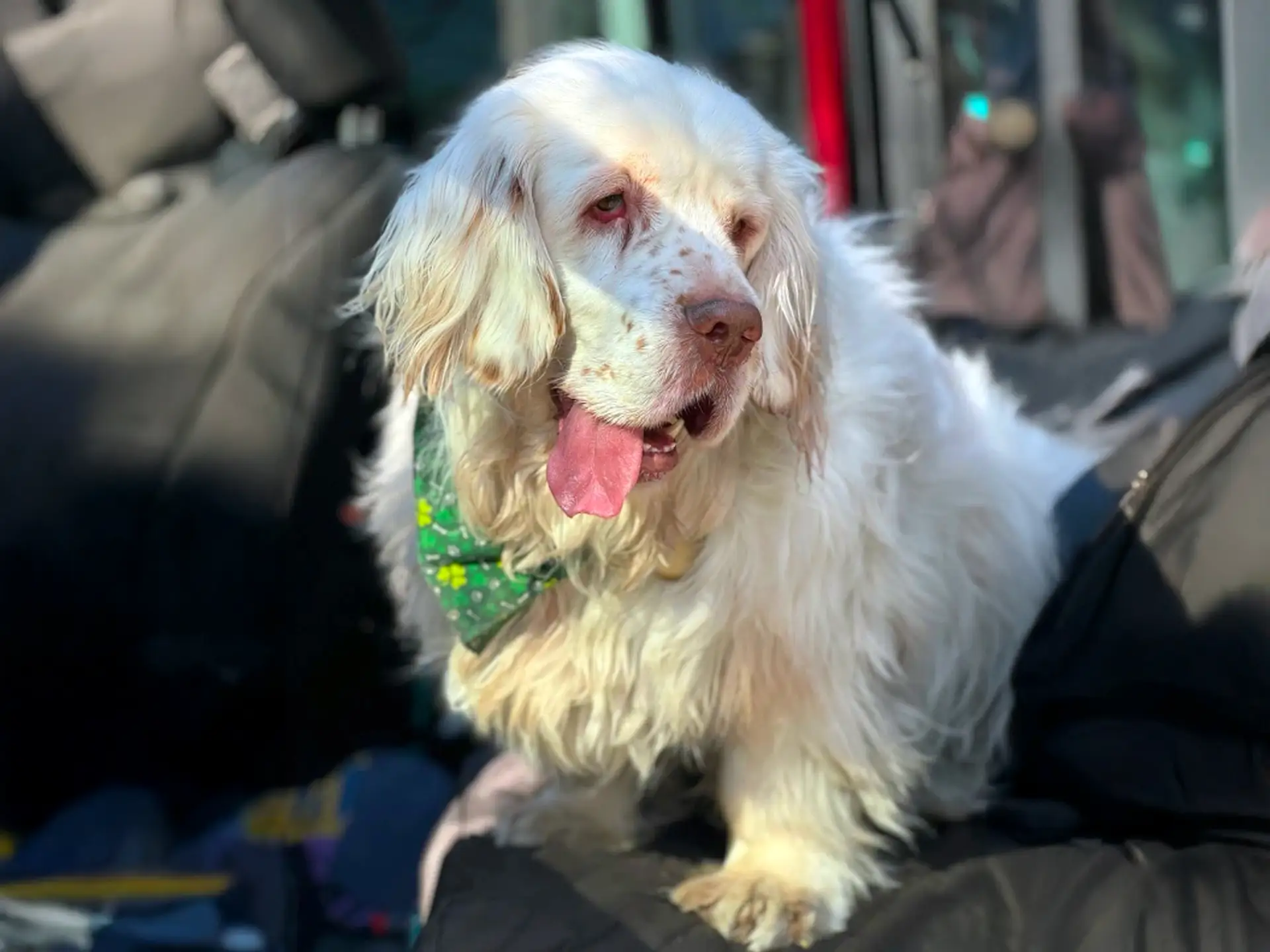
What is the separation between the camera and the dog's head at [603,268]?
160 centimetres

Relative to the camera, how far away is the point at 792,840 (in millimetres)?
1952

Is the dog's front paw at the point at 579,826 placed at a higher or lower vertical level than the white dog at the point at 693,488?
lower

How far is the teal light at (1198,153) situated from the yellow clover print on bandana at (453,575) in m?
2.87

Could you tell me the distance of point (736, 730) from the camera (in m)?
1.95

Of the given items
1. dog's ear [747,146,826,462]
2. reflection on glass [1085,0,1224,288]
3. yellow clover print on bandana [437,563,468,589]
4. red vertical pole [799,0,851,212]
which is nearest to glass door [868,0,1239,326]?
reflection on glass [1085,0,1224,288]

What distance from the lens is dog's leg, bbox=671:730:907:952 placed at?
1.87 metres

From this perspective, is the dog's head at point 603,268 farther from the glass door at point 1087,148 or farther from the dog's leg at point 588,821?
the glass door at point 1087,148

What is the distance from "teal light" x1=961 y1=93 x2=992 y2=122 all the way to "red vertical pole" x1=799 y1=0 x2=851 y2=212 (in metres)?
0.40

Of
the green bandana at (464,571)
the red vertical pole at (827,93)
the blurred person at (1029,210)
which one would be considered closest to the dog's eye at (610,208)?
the green bandana at (464,571)

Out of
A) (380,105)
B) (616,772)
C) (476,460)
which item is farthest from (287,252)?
(616,772)

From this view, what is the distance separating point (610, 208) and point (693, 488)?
386mm

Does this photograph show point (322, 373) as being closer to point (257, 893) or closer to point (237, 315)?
point (237, 315)

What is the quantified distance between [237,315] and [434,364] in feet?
2.68

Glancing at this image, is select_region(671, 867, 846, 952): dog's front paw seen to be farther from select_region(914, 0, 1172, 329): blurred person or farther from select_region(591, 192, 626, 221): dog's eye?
select_region(914, 0, 1172, 329): blurred person
